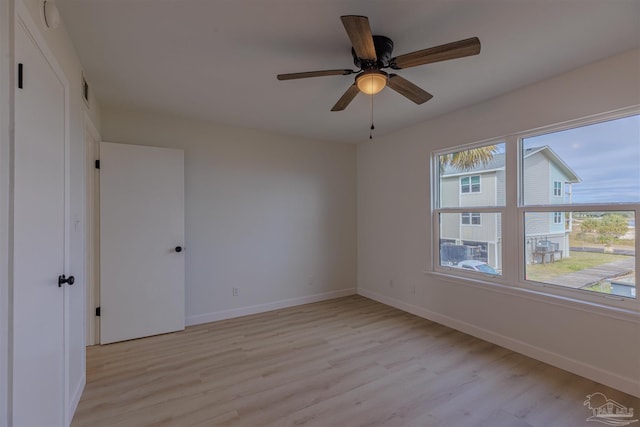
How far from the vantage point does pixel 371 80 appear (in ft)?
6.09

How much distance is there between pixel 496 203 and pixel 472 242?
515mm

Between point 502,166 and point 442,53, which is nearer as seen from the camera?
point 442,53

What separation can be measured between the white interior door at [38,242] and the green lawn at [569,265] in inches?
143

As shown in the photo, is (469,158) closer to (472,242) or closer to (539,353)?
(472,242)

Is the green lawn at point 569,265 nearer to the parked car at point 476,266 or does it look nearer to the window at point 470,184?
the parked car at point 476,266

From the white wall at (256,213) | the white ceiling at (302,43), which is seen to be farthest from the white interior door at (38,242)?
the white wall at (256,213)

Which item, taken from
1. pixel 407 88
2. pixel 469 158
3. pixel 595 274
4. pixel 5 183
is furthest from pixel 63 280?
pixel 595 274

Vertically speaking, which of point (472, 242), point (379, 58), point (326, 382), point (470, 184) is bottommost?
point (326, 382)

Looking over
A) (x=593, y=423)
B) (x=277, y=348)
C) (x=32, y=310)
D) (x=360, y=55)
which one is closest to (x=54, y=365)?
(x=32, y=310)

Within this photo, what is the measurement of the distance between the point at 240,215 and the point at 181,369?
1.89m

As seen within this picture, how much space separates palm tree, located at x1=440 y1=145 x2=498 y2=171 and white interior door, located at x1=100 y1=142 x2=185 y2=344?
319 cm

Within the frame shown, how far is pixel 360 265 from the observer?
4730mm

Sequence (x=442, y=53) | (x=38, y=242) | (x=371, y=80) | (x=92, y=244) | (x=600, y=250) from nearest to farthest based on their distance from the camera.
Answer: (x=38, y=242) < (x=442, y=53) < (x=371, y=80) < (x=600, y=250) < (x=92, y=244)

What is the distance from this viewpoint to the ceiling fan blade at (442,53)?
1.52m
